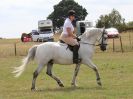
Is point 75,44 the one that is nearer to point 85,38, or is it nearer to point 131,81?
point 85,38

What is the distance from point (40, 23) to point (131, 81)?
176 feet

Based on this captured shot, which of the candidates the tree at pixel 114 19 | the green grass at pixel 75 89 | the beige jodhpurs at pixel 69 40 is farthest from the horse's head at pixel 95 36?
the tree at pixel 114 19

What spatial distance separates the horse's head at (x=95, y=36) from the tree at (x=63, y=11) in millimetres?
110531

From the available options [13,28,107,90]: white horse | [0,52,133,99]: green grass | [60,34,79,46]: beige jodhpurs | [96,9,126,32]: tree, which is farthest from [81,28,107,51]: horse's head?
[96,9,126,32]: tree

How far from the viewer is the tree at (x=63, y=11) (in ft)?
427

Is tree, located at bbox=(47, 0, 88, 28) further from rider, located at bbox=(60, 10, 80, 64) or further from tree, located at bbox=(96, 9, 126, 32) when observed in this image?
rider, located at bbox=(60, 10, 80, 64)

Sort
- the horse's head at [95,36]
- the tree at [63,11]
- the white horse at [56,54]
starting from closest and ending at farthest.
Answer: the white horse at [56,54], the horse's head at [95,36], the tree at [63,11]

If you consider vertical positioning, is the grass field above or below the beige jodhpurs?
below

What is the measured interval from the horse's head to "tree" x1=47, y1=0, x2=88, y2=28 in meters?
111

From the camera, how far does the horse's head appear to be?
56.2 ft

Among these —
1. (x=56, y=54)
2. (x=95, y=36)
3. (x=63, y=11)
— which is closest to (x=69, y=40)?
(x=56, y=54)

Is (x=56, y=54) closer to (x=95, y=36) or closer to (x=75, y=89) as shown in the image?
(x=75, y=89)

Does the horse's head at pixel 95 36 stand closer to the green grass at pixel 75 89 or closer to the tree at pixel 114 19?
the green grass at pixel 75 89

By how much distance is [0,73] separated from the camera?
23656 millimetres
